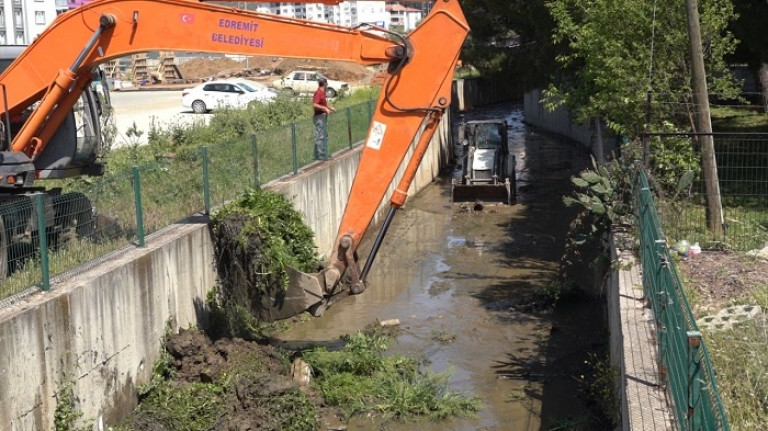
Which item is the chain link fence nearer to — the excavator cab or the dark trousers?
the dark trousers

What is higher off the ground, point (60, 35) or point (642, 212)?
point (60, 35)

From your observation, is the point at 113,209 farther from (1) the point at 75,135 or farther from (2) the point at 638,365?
(2) the point at 638,365

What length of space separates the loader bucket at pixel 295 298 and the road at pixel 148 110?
15.9m

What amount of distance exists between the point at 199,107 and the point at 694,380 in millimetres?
35840

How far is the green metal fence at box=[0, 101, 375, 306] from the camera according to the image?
33.6 feet

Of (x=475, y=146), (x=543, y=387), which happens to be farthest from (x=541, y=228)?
(x=543, y=387)

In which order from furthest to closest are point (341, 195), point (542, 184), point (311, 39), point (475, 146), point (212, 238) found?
point (542, 184)
point (475, 146)
point (341, 195)
point (212, 238)
point (311, 39)

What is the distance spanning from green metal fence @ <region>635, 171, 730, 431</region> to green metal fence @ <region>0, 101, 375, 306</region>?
5.77m

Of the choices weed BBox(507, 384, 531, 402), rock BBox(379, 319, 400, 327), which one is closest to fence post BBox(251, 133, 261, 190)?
rock BBox(379, 319, 400, 327)

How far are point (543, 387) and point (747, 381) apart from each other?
4546 mm

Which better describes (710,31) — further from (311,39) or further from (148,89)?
(148,89)

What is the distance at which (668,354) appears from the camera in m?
7.55

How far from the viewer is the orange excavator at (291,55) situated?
11648 mm

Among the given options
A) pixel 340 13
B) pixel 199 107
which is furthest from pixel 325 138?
pixel 340 13
